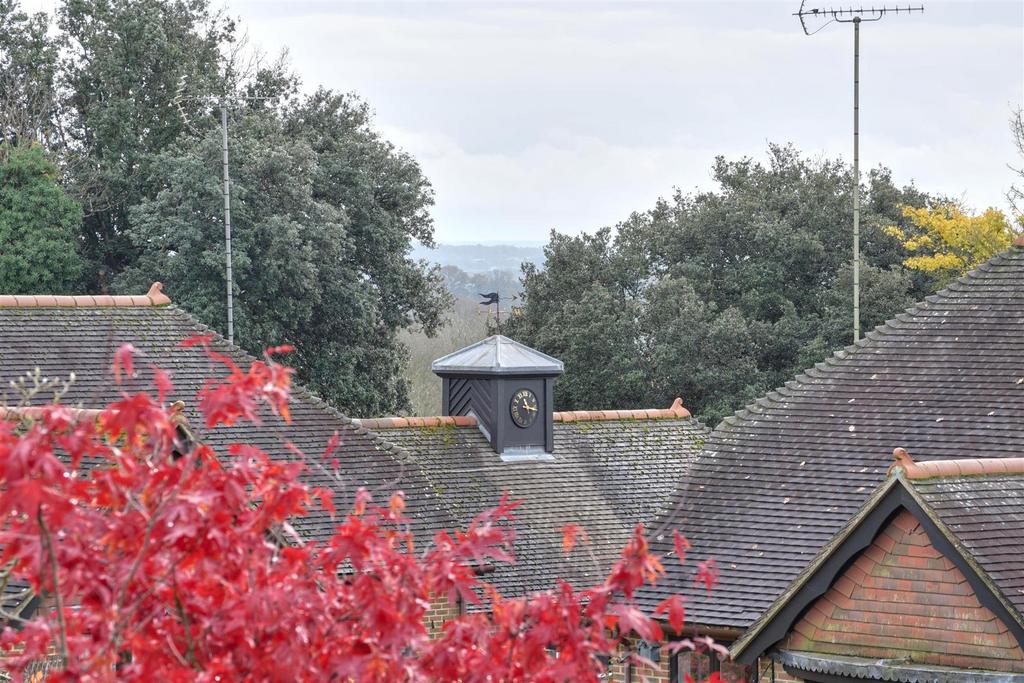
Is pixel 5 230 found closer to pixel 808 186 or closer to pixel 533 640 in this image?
pixel 808 186

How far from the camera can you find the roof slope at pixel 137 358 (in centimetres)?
2367

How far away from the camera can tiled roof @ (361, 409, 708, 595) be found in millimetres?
30188

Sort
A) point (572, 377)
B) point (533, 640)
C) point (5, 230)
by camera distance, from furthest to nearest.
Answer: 1. point (572, 377)
2. point (5, 230)
3. point (533, 640)

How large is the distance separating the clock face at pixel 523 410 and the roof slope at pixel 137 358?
7.92m

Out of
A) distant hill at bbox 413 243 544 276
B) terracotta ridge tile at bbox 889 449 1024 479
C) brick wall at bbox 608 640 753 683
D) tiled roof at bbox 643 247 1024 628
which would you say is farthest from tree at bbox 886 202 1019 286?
distant hill at bbox 413 243 544 276

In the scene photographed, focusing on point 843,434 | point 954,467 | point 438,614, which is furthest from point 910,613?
point 438,614

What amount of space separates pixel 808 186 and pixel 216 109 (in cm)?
1896

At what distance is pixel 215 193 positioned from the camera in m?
45.1

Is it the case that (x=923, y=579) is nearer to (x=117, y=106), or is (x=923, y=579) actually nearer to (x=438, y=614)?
(x=438, y=614)

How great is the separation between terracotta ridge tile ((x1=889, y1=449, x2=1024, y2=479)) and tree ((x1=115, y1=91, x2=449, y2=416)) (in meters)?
30.4

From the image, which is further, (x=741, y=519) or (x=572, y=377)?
(x=572, y=377)

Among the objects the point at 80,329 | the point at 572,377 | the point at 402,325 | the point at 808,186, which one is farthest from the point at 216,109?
the point at 80,329

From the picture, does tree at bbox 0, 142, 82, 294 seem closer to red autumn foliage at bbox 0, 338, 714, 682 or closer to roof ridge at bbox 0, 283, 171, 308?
roof ridge at bbox 0, 283, 171, 308

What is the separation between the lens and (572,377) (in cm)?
4922
